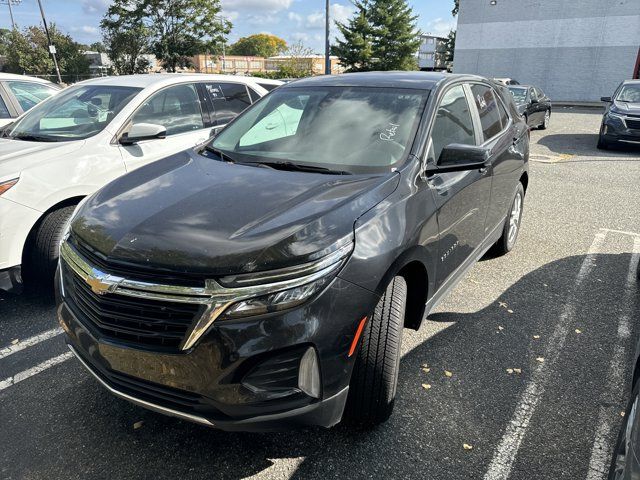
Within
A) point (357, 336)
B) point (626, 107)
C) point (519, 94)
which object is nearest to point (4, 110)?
point (357, 336)

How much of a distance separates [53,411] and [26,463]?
0.38 metres

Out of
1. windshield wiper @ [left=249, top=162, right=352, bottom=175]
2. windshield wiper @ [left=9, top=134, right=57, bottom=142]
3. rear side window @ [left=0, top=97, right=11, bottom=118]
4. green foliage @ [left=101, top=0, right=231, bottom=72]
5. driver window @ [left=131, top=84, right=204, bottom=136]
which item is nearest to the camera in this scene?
windshield wiper @ [left=249, top=162, right=352, bottom=175]

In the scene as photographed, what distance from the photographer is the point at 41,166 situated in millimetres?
3676

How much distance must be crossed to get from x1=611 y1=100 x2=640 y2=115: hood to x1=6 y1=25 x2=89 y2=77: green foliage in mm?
38889

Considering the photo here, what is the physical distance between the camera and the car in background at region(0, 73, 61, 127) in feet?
20.3

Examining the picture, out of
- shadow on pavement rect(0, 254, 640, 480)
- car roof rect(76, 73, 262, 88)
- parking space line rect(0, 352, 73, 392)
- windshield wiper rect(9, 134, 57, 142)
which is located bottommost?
parking space line rect(0, 352, 73, 392)

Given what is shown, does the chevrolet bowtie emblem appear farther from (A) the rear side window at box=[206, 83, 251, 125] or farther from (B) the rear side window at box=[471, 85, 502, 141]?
(A) the rear side window at box=[206, 83, 251, 125]

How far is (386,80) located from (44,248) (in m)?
2.91

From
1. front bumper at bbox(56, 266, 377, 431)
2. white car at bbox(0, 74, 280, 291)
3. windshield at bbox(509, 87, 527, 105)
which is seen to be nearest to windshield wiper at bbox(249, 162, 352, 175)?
front bumper at bbox(56, 266, 377, 431)

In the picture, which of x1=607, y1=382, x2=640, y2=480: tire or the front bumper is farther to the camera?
the front bumper

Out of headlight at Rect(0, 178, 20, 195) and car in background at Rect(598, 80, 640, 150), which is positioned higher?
headlight at Rect(0, 178, 20, 195)

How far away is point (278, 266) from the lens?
6.24 feet

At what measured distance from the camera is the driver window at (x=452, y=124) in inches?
116

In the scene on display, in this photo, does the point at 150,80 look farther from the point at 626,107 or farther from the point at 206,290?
the point at 626,107
